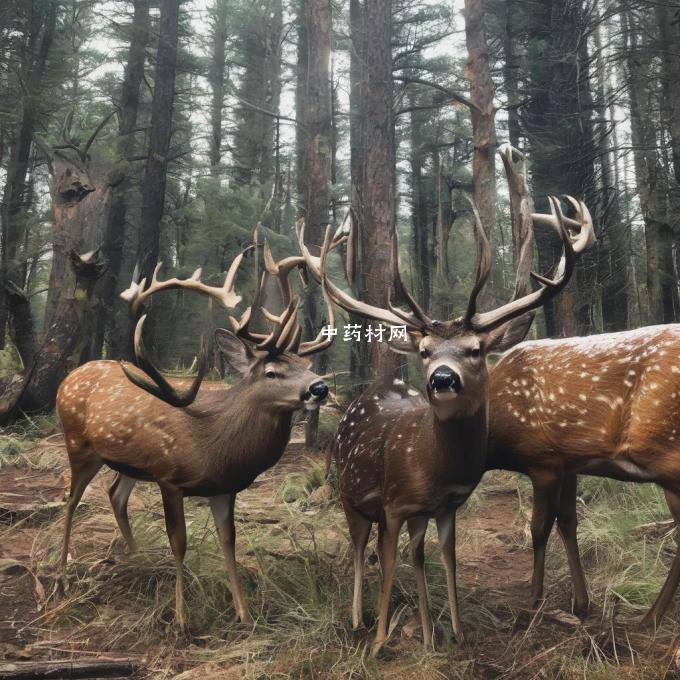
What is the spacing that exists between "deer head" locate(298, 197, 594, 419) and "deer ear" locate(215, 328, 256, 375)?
767 mm

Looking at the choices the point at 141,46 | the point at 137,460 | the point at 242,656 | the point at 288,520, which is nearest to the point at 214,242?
the point at 141,46

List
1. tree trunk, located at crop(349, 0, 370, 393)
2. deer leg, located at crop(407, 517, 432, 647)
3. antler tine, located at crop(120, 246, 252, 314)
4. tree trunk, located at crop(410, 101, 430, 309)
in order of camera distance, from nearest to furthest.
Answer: deer leg, located at crop(407, 517, 432, 647), antler tine, located at crop(120, 246, 252, 314), tree trunk, located at crop(349, 0, 370, 393), tree trunk, located at crop(410, 101, 430, 309)

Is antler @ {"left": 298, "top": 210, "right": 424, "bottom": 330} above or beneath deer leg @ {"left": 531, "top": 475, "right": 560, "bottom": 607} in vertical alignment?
above

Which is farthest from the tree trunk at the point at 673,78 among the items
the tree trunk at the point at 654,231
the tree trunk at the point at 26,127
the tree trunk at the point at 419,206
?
the tree trunk at the point at 26,127

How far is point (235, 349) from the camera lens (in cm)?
417

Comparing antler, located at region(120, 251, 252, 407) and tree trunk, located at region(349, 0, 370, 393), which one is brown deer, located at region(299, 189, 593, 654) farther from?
tree trunk, located at region(349, 0, 370, 393)

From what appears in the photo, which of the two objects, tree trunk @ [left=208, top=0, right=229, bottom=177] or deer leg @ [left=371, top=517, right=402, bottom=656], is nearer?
deer leg @ [left=371, top=517, right=402, bottom=656]

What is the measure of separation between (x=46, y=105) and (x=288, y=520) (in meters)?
12.6

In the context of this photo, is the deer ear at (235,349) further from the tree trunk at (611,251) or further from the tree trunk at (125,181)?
the tree trunk at (125,181)

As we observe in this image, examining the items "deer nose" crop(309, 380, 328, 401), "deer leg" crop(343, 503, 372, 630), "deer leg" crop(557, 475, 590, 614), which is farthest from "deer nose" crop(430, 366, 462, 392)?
"deer leg" crop(557, 475, 590, 614)

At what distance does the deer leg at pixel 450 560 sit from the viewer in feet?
11.8

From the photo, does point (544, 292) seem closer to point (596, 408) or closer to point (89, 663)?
point (596, 408)

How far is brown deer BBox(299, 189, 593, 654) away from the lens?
325 centimetres

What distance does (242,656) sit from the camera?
3.43 metres
